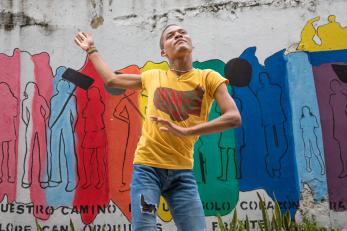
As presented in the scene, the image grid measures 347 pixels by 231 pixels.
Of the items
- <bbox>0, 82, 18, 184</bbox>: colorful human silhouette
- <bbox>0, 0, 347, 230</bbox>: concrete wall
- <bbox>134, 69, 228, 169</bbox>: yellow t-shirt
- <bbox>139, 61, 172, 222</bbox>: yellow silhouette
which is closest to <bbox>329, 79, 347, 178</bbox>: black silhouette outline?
<bbox>0, 0, 347, 230</bbox>: concrete wall

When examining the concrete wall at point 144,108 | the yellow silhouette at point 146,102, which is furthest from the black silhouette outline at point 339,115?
the yellow silhouette at point 146,102

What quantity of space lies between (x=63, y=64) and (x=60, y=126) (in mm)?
715

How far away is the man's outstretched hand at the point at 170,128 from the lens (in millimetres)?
2012

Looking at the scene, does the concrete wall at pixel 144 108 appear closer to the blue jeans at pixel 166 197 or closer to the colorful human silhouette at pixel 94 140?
the colorful human silhouette at pixel 94 140

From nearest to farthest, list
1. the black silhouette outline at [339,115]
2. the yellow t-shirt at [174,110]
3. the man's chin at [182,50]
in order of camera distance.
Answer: the yellow t-shirt at [174,110] → the man's chin at [182,50] → the black silhouette outline at [339,115]

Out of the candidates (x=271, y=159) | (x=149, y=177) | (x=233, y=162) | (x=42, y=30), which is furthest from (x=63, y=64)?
(x=149, y=177)

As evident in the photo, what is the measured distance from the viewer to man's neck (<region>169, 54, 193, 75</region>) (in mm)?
2331

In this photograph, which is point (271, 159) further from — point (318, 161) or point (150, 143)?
point (150, 143)

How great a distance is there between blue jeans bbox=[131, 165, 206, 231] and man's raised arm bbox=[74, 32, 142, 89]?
0.49 metres

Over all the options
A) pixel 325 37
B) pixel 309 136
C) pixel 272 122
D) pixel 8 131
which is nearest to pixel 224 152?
pixel 272 122

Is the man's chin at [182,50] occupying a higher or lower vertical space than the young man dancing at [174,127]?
higher

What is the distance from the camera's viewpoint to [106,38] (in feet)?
15.1

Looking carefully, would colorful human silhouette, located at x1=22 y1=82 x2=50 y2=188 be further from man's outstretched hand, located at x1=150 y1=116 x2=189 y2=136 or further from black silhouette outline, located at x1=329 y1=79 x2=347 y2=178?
black silhouette outline, located at x1=329 y1=79 x2=347 y2=178

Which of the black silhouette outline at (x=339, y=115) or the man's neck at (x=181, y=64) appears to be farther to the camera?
the black silhouette outline at (x=339, y=115)
